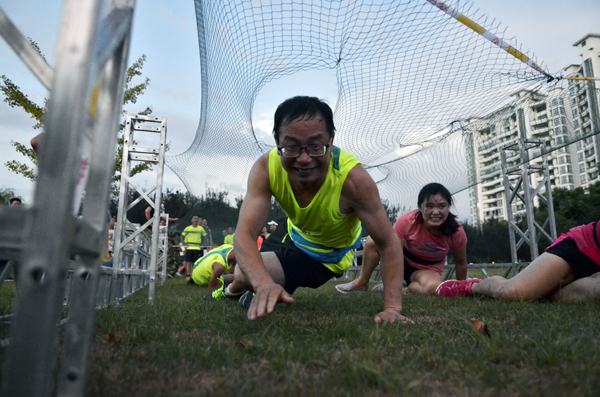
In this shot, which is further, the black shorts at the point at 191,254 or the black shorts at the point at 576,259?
the black shorts at the point at 191,254

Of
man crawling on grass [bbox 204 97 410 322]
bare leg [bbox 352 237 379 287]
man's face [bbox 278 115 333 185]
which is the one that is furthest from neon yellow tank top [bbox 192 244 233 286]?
man's face [bbox 278 115 333 185]

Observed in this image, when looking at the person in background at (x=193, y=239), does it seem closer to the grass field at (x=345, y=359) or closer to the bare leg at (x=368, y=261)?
the bare leg at (x=368, y=261)

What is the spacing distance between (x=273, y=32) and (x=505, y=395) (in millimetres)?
4182

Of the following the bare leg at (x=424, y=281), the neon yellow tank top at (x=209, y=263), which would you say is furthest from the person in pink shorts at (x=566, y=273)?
the neon yellow tank top at (x=209, y=263)

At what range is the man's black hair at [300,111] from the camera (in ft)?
7.58

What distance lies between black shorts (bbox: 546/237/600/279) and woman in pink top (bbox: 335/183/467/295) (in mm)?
1505

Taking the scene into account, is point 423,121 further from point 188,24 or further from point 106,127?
point 106,127

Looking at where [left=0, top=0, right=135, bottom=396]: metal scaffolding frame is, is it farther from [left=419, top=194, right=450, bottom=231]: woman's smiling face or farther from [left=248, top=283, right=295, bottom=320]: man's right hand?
[left=419, top=194, right=450, bottom=231]: woman's smiling face

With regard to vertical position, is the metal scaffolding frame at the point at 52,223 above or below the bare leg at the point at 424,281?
above

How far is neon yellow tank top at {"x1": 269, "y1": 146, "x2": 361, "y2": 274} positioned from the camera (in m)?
2.57

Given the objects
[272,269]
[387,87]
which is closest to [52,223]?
[272,269]

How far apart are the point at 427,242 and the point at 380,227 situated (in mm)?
2672

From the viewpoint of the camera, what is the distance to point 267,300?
183cm

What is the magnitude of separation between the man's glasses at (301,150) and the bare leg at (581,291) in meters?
2.41
